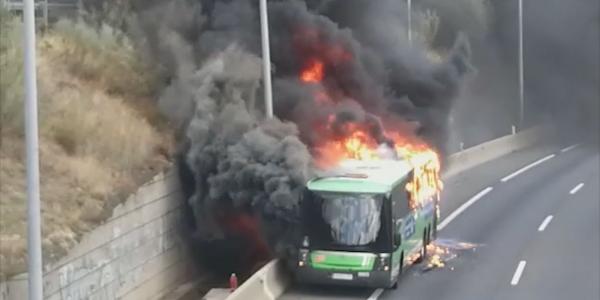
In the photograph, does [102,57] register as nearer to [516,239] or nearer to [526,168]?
[516,239]

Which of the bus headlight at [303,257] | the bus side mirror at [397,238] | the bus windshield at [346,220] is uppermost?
the bus windshield at [346,220]

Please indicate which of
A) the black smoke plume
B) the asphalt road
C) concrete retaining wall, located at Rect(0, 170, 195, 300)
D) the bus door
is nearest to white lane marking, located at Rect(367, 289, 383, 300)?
the asphalt road

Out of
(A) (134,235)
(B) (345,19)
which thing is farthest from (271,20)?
(A) (134,235)

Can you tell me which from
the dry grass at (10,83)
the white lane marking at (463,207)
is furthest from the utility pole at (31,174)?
the white lane marking at (463,207)

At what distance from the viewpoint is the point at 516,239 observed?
1126 inches

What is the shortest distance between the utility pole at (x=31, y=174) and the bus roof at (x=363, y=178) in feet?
26.7

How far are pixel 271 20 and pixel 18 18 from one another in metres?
10.2

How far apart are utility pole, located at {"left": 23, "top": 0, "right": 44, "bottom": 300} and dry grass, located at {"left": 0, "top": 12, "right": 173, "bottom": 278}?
206 cm

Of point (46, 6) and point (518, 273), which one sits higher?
point (46, 6)

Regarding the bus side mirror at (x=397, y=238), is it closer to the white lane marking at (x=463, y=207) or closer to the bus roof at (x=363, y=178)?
the bus roof at (x=363, y=178)

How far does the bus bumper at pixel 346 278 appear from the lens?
2230 cm

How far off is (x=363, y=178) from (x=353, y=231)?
3.62 ft

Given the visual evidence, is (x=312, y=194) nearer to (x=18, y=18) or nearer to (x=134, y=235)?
(x=134, y=235)

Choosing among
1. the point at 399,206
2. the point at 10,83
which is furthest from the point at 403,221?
the point at 10,83
